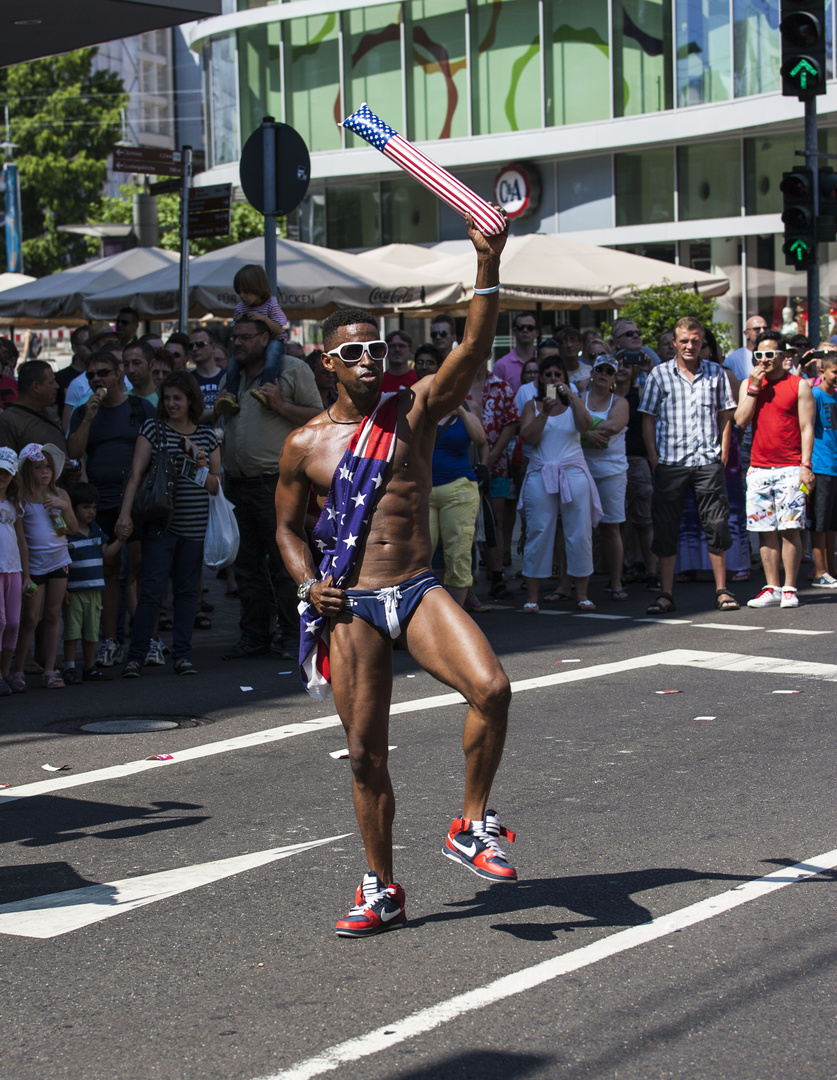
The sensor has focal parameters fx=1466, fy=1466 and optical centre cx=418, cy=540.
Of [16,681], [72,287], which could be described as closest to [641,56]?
[72,287]

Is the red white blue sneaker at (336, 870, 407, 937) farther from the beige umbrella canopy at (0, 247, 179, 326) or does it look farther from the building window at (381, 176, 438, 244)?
the building window at (381, 176, 438, 244)

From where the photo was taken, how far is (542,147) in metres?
32.1

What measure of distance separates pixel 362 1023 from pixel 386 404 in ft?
6.67

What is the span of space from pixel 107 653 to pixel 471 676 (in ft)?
19.7

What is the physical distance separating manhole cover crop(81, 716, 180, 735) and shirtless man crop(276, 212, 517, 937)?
3423 millimetres

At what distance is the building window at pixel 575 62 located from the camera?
31.2m

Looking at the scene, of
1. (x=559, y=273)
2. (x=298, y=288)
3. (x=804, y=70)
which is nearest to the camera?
(x=804, y=70)

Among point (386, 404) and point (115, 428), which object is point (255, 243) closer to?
point (115, 428)

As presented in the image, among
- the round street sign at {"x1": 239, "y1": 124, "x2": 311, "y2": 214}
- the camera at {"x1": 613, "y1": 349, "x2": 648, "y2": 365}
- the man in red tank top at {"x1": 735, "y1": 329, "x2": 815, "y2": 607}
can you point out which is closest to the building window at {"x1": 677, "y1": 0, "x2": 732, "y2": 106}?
the camera at {"x1": 613, "y1": 349, "x2": 648, "y2": 365}

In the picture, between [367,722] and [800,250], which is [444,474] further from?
[800,250]

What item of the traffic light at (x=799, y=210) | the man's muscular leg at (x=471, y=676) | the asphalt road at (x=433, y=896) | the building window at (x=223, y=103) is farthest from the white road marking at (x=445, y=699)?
the building window at (x=223, y=103)

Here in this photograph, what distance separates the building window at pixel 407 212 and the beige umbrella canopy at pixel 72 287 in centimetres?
1573

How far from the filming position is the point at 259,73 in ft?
122

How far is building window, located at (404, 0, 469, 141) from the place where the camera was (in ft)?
109
